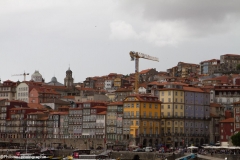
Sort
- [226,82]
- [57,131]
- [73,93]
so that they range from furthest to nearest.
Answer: [73,93] → [226,82] → [57,131]

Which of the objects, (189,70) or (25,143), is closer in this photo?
(25,143)

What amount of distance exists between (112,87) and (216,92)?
2055 inches

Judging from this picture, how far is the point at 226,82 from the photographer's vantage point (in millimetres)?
127812

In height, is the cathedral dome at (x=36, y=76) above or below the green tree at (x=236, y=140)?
above

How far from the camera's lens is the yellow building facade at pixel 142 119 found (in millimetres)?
95750

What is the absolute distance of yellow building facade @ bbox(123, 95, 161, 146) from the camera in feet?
314

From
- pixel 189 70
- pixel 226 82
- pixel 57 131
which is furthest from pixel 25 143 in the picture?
pixel 189 70

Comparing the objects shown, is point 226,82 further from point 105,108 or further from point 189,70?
point 189,70

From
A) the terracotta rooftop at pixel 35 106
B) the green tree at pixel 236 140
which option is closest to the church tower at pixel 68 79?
the terracotta rooftop at pixel 35 106

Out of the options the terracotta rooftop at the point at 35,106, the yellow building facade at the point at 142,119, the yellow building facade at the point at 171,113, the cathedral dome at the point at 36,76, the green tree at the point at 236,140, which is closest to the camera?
the green tree at the point at 236,140

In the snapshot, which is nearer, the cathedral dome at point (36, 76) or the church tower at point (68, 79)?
the church tower at point (68, 79)

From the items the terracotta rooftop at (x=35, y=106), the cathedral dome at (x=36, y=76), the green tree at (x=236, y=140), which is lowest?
the green tree at (x=236, y=140)

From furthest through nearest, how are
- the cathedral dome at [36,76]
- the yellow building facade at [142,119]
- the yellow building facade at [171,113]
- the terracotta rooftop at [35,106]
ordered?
the cathedral dome at [36,76] → the terracotta rooftop at [35,106] → the yellow building facade at [171,113] → the yellow building facade at [142,119]

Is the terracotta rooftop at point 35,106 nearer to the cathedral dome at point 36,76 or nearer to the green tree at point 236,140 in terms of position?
the cathedral dome at point 36,76
